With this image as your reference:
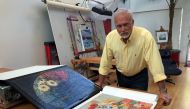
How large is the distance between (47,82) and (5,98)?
0.66 feet

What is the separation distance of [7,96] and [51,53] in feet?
7.99

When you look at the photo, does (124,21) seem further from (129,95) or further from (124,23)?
(129,95)

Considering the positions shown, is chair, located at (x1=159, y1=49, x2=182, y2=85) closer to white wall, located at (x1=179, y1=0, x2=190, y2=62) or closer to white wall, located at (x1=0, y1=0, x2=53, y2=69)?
white wall, located at (x1=179, y1=0, x2=190, y2=62)

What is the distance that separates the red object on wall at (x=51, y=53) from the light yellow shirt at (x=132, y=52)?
172cm

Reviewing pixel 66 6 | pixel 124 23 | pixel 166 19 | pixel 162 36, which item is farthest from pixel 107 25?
pixel 124 23

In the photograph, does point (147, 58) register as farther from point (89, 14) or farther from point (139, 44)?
point (89, 14)

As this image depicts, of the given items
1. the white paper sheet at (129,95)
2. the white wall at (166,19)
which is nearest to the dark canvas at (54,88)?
the white paper sheet at (129,95)

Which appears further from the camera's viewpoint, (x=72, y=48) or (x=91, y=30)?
(x=91, y=30)

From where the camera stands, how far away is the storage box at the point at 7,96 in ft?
2.87

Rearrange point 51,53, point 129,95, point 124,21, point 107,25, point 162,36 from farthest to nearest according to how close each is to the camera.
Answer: point 162,36 < point 107,25 < point 51,53 < point 124,21 < point 129,95

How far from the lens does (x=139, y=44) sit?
5.22 feet

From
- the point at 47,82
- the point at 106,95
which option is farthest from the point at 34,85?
the point at 106,95

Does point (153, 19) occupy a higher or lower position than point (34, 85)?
higher

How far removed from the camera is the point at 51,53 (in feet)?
10.8
